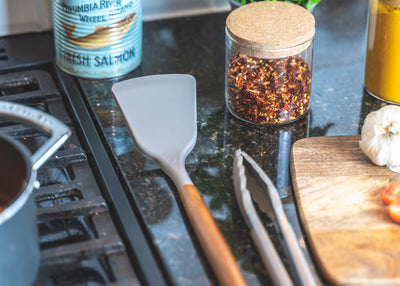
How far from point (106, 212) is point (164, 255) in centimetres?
9

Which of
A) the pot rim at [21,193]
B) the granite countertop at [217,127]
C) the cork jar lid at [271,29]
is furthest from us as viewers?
the cork jar lid at [271,29]

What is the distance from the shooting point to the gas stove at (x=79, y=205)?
57 centimetres

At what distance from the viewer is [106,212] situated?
0.64m

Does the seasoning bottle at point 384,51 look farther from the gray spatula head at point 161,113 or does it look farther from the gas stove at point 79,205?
the gas stove at point 79,205

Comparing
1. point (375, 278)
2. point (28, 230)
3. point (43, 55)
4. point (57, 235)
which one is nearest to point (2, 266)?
point (28, 230)

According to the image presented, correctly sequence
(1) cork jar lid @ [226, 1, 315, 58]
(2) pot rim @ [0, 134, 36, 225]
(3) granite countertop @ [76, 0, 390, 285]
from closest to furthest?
(2) pot rim @ [0, 134, 36, 225]
(3) granite countertop @ [76, 0, 390, 285]
(1) cork jar lid @ [226, 1, 315, 58]

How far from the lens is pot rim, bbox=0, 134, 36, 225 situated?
475 mm

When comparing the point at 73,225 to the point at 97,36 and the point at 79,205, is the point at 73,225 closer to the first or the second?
the point at 79,205

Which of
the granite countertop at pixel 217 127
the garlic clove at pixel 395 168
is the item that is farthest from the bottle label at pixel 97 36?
the garlic clove at pixel 395 168

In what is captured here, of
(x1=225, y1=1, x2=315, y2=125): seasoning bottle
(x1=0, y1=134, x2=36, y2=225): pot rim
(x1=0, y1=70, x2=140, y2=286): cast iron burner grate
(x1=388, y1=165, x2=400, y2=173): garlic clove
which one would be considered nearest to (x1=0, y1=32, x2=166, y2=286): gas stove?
(x1=0, y1=70, x2=140, y2=286): cast iron burner grate

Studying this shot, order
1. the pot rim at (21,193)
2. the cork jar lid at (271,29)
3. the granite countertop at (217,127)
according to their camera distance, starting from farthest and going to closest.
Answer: the cork jar lid at (271,29) → the granite countertop at (217,127) → the pot rim at (21,193)

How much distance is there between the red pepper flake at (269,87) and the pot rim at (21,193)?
1.08ft

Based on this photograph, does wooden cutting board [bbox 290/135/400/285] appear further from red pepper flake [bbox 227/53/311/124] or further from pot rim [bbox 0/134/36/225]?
pot rim [bbox 0/134/36/225]

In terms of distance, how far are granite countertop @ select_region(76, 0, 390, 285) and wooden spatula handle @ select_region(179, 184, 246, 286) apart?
2 centimetres
